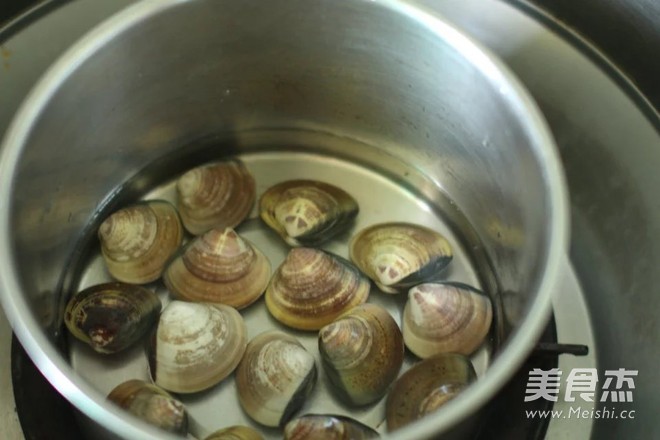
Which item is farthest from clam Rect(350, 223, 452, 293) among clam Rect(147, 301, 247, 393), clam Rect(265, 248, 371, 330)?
clam Rect(147, 301, 247, 393)

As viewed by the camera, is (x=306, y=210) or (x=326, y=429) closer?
(x=326, y=429)

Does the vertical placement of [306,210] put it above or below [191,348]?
above

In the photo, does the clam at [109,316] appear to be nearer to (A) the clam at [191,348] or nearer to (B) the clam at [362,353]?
(A) the clam at [191,348]

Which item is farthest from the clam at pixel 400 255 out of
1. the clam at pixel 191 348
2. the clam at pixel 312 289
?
Answer: the clam at pixel 191 348

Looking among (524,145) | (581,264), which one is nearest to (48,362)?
(524,145)

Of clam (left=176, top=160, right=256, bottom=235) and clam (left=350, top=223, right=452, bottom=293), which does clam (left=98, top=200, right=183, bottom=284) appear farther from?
clam (left=350, top=223, right=452, bottom=293)

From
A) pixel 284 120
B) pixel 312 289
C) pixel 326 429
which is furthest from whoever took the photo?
pixel 284 120

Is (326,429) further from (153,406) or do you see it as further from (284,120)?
(284,120)

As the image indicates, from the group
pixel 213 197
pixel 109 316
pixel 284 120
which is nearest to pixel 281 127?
pixel 284 120
